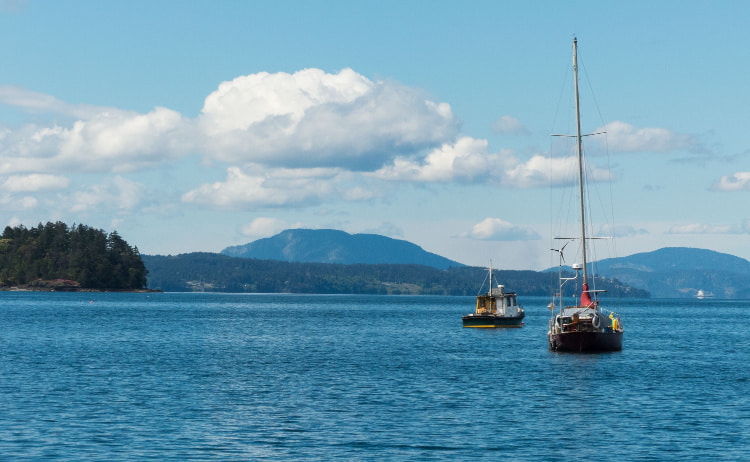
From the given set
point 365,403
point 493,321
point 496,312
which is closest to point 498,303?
point 496,312

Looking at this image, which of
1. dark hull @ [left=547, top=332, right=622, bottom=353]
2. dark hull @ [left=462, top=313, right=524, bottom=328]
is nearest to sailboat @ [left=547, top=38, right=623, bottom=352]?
dark hull @ [left=547, top=332, right=622, bottom=353]

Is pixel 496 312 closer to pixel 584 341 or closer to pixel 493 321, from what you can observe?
pixel 493 321

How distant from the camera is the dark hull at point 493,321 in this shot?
13938cm

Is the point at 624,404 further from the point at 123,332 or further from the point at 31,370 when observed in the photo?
the point at 123,332

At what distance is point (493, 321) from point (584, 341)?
6320 centimetres

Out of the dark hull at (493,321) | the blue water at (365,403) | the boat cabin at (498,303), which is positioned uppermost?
the boat cabin at (498,303)

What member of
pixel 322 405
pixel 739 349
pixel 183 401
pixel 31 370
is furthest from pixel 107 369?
pixel 739 349

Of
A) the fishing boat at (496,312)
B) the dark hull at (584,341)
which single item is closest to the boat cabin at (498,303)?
the fishing boat at (496,312)

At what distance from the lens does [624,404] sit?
1934 inches

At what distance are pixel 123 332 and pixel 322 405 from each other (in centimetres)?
7492

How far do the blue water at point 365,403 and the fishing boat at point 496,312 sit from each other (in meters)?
47.9

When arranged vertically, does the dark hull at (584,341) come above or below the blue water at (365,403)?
above

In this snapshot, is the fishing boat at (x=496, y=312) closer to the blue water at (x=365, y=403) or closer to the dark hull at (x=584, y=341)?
the blue water at (x=365, y=403)

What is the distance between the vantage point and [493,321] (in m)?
140
